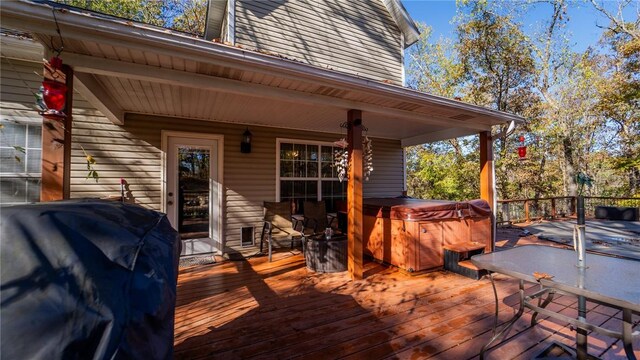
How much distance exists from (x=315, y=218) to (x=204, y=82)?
302 centimetres

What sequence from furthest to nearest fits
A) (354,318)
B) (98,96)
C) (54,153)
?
(98,96), (354,318), (54,153)

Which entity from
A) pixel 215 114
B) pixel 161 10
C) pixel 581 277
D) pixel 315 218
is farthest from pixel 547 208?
pixel 161 10

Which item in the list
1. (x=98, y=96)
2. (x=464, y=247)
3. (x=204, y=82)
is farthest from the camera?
(x=464, y=247)

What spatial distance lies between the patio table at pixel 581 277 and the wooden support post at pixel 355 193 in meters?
1.81

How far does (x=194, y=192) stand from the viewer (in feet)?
16.3

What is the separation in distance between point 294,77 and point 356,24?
4.36 m

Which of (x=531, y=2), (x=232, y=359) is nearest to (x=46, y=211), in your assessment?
(x=232, y=359)

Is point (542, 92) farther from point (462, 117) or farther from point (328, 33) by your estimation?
point (328, 33)

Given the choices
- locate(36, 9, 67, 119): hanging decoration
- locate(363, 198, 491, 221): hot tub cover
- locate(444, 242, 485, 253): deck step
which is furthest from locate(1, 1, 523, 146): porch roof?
locate(444, 242, 485, 253): deck step

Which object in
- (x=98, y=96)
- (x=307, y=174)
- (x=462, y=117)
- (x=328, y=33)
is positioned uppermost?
Result: (x=328, y=33)

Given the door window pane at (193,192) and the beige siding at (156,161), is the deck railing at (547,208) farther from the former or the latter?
the door window pane at (193,192)

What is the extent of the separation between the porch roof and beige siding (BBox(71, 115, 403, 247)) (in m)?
0.21

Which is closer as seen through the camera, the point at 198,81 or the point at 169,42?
the point at 169,42

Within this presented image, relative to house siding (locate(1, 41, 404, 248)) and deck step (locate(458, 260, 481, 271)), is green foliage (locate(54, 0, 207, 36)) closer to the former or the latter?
house siding (locate(1, 41, 404, 248))
